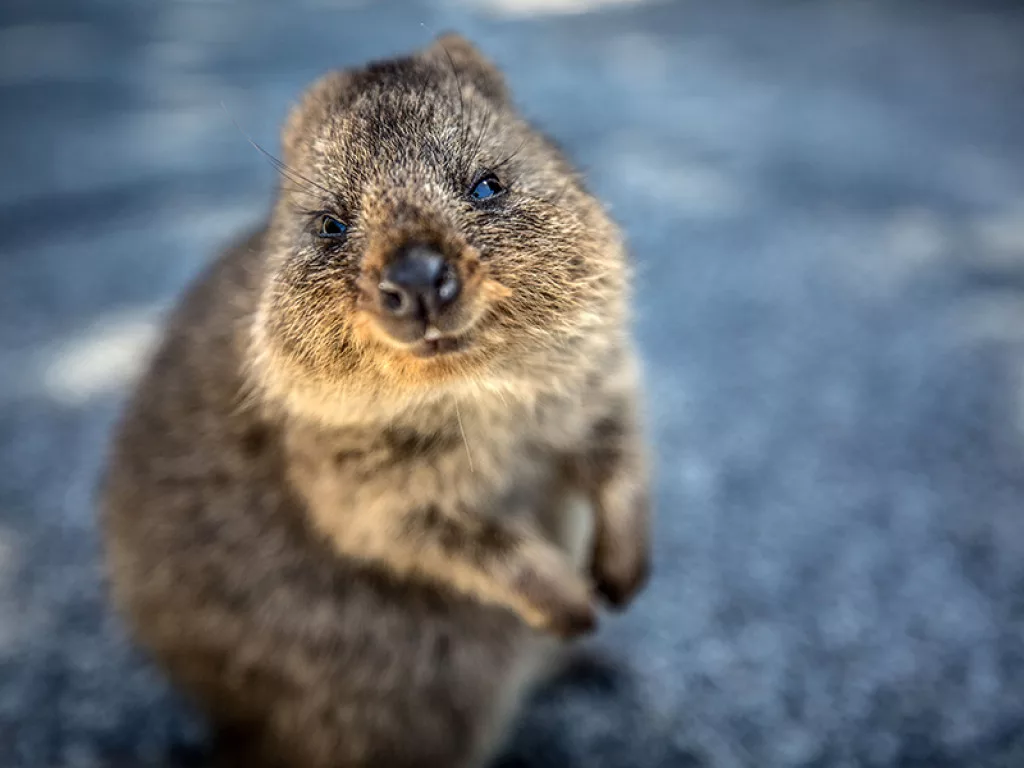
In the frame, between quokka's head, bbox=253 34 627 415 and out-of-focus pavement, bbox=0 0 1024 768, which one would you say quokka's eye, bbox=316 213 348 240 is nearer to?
quokka's head, bbox=253 34 627 415

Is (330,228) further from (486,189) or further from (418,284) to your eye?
(418,284)

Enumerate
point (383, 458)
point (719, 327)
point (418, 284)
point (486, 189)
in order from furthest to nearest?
point (719, 327) < point (383, 458) < point (486, 189) < point (418, 284)

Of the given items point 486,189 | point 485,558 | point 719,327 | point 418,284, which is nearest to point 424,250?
point 418,284

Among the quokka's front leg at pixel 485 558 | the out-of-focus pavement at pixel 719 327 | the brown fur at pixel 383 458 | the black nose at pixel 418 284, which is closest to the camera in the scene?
the black nose at pixel 418 284

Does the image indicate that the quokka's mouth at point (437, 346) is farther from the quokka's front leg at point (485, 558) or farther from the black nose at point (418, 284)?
the quokka's front leg at point (485, 558)

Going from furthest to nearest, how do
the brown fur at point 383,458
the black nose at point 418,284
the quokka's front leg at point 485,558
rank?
1. the quokka's front leg at point 485,558
2. the brown fur at point 383,458
3. the black nose at point 418,284

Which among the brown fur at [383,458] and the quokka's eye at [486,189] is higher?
the quokka's eye at [486,189]

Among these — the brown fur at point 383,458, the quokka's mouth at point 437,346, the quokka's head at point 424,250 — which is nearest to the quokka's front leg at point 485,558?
the brown fur at point 383,458

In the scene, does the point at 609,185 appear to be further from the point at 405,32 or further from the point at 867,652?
the point at 867,652
